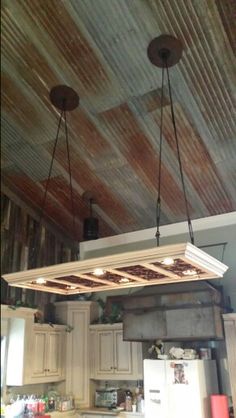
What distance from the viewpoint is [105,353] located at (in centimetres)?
566

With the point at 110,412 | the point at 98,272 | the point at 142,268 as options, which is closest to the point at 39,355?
the point at 110,412

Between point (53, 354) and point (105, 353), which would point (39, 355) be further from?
point (105, 353)

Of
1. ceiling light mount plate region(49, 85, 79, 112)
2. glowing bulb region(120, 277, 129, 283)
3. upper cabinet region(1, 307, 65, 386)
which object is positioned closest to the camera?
glowing bulb region(120, 277, 129, 283)

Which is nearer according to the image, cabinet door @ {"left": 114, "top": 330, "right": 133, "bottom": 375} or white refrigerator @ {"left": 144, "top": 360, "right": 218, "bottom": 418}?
white refrigerator @ {"left": 144, "top": 360, "right": 218, "bottom": 418}

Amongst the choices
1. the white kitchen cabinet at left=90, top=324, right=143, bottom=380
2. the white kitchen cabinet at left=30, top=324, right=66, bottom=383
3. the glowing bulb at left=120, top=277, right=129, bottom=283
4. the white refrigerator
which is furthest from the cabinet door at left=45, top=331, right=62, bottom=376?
the glowing bulb at left=120, top=277, right=129, bottom=283

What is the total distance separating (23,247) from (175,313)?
2322 millimetres

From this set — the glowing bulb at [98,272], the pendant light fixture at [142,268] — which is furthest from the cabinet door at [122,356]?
the glowing bulb at [98,272]

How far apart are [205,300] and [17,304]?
7.85 feet

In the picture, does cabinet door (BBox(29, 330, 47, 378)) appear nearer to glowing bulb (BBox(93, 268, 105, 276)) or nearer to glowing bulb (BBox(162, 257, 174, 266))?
glowing bulb (BBox(93, 268, 105, 276))

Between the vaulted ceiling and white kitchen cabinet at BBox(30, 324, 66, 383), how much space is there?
1789 mm

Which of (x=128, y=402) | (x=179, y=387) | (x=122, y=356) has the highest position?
(x=122, y=356)

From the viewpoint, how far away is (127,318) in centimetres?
518

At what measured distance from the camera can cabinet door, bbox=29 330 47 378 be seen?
524cm

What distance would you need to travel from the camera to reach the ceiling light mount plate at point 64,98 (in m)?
4.32
